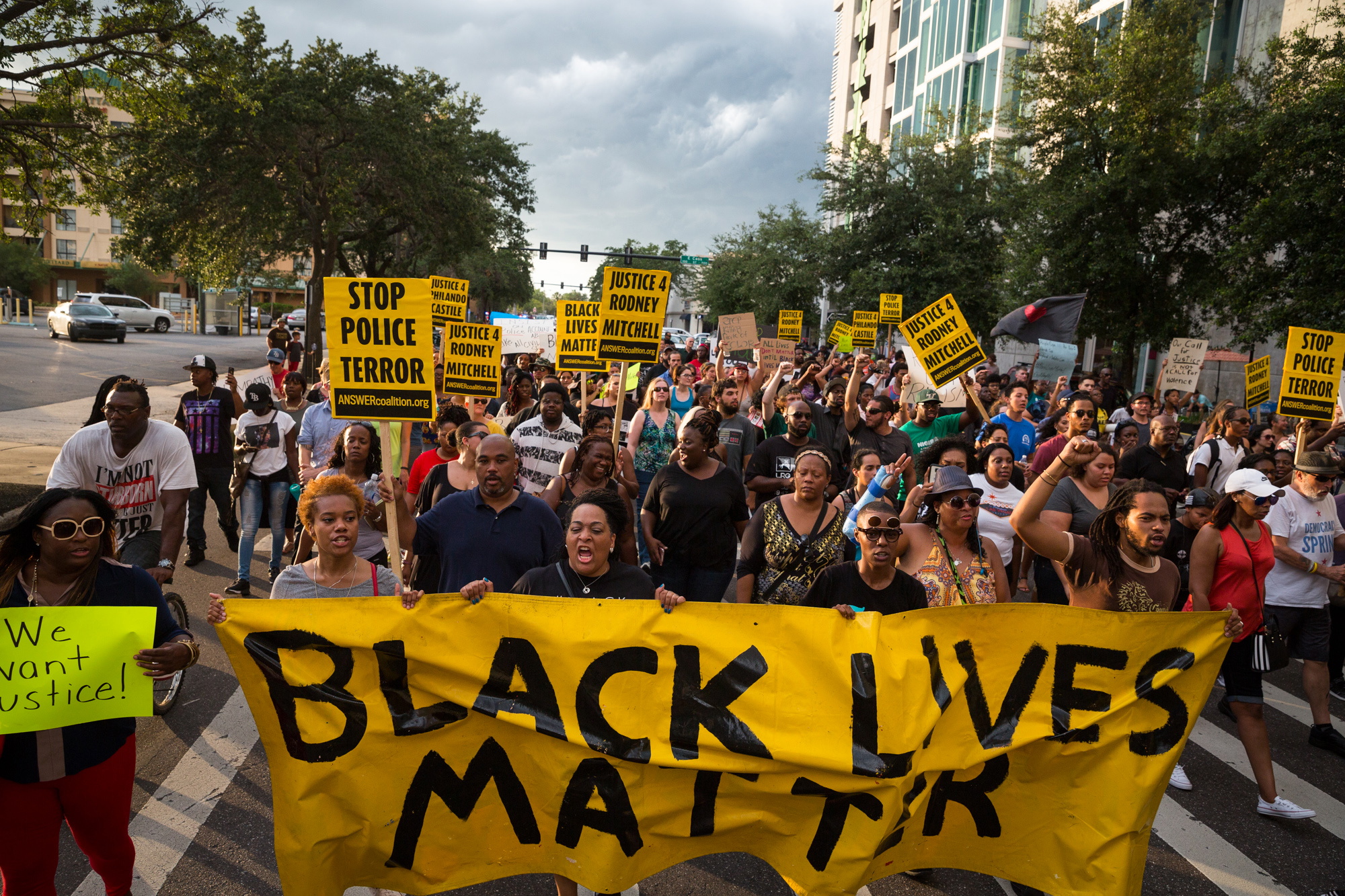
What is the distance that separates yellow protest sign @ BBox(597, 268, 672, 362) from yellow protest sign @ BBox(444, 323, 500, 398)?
121 cm

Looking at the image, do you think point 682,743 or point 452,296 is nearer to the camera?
point 682,743

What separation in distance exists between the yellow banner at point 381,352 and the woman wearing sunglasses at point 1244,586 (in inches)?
165

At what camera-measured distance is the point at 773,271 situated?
39.2m

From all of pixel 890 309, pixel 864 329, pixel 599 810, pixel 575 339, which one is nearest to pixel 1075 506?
pixel 599 810

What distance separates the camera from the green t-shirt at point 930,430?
28.7 ft

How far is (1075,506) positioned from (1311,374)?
13.4 feet

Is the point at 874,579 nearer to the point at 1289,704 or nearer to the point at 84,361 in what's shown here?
the point at 1289,704

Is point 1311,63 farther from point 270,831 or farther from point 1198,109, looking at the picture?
point 270,831

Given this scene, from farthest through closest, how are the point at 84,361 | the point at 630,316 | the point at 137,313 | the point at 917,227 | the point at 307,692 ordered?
1. the point at 137,313
2. the point at 917,227
3. the point at 84,361
4. the point at 630,316
5. the point at 307,692

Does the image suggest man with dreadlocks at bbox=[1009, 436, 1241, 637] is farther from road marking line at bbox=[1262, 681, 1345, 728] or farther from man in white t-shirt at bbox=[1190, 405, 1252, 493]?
man in white t-shirt at bbox=[1190, 405, 1252, 493]

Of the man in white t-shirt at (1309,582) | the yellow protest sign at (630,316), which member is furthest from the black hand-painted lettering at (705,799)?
the yellow protest sign at (630,316)

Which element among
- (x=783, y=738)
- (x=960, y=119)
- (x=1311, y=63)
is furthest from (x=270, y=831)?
(x=960, y=119)

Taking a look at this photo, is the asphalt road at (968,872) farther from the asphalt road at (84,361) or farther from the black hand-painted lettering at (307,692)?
the asphalt road at (84,361)

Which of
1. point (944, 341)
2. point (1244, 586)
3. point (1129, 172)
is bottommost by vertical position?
point (1244, 586)
